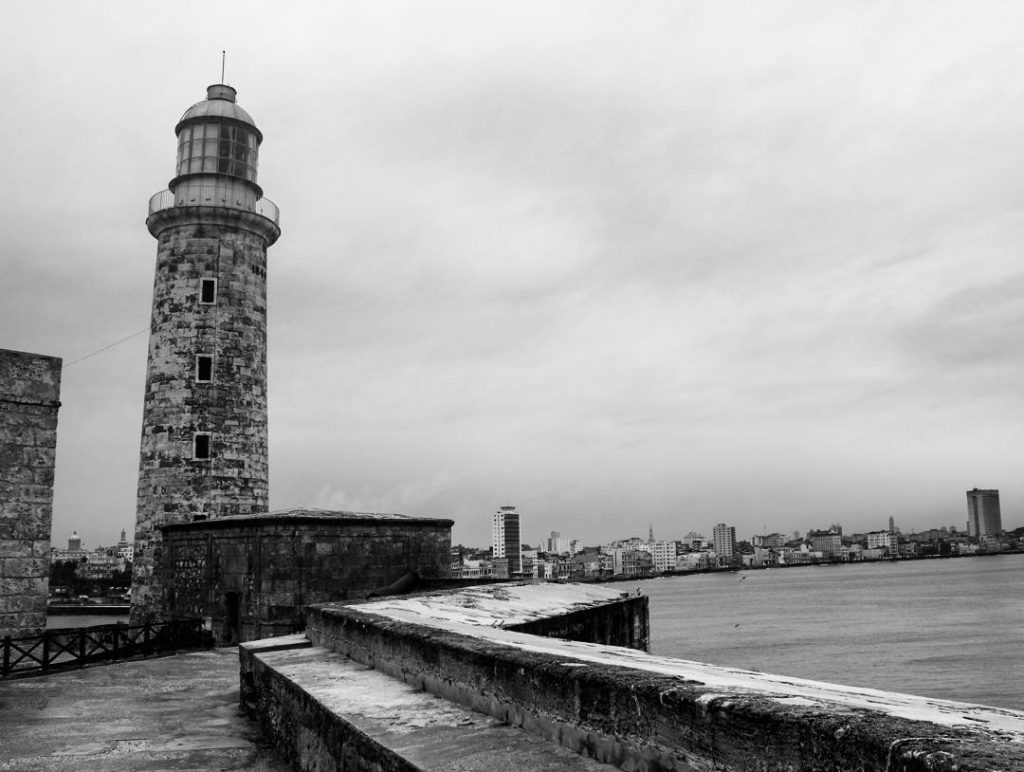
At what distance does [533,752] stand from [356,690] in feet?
7.98

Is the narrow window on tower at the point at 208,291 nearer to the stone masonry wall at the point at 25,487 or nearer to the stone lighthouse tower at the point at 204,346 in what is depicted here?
the stone lighthouse tower at the point at 204,346

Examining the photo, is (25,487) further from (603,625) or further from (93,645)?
(603,625)

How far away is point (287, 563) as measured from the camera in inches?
716

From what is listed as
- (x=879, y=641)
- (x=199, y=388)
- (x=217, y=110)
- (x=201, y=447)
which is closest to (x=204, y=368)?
(x=199, y=388)

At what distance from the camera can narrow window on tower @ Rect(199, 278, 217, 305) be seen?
24.1 metres

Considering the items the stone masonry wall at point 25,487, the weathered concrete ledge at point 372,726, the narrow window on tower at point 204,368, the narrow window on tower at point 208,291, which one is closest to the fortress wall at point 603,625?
the weathered concrete ledge at point 372,726

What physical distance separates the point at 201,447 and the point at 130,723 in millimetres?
16375

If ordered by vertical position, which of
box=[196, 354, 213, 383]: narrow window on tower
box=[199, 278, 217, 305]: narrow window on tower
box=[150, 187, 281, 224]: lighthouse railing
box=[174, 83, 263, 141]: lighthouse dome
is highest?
box=[174, 83, 263, 141]: lighthouse dome

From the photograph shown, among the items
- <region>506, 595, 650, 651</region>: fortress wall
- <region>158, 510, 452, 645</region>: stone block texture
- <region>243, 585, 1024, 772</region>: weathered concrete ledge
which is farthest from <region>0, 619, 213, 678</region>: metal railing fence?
<region>243, 585, 1024, 772</region>: weathered concrete ledge

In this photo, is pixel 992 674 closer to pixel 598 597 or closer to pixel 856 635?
pixel 856 635

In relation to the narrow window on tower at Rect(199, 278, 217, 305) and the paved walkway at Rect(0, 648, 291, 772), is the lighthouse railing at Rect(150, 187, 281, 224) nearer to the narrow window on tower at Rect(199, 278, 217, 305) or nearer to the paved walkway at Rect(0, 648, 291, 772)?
the narrow window on tower at Rect(199, 278, 217, 305)

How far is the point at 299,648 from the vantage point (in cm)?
889

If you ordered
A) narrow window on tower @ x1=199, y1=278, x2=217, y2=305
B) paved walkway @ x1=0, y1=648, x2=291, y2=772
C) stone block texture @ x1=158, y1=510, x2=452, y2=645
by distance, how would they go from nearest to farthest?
paved walkway @ x1=0, y1=648, x2=291, y2=772
stone block texture @ x1=158, y1=510, x2=452, y2=645
narrow window on tower @ x1=199, y1=278, x2=217, y2=305

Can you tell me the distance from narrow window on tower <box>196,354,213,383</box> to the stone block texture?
4.84 m
